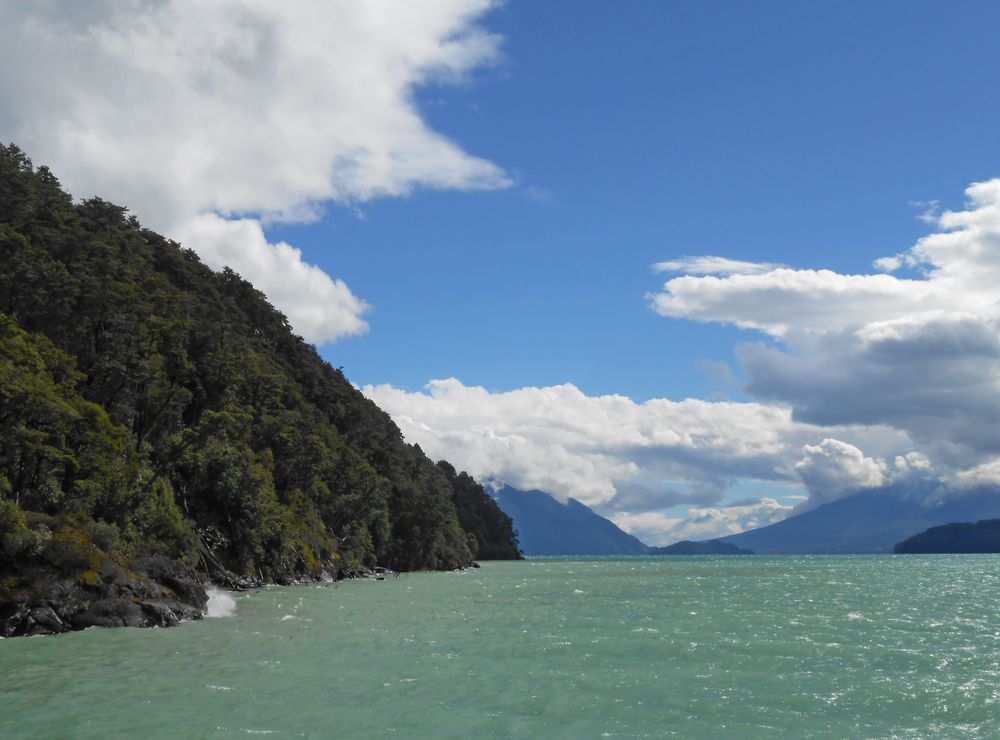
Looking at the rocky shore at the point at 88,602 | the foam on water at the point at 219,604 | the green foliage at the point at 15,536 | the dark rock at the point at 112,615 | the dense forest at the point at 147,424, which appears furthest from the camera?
the foam on water at the point at 219,604

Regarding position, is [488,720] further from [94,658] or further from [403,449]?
[403,449]

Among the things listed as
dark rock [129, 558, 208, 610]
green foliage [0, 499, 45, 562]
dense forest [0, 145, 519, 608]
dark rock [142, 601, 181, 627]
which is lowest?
dark rock [142, 601, 181, 627]

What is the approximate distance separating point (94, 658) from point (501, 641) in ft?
48.4

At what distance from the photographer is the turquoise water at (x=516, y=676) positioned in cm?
1805

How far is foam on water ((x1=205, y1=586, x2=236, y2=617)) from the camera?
42.0 m

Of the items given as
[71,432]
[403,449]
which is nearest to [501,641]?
[71,432]

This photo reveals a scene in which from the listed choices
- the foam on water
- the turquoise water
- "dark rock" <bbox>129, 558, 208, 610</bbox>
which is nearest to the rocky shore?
"dark rock" <bbox>129, 558, 208, 610</bbox>

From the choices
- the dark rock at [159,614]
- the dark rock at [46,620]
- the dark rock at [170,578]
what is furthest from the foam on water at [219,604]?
the dark rock at [46,620]

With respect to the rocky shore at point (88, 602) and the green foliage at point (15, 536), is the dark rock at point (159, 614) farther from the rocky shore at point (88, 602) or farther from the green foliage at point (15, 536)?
the green foliage at point (15, 536)

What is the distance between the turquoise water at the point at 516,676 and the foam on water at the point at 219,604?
1.97m

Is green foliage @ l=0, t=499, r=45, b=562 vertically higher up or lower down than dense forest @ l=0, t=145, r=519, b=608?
lower down

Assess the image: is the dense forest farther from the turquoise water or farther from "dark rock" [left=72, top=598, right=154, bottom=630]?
the turquoise water

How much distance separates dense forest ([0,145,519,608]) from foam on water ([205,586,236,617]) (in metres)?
2.75

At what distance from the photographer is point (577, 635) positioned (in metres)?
33.3
